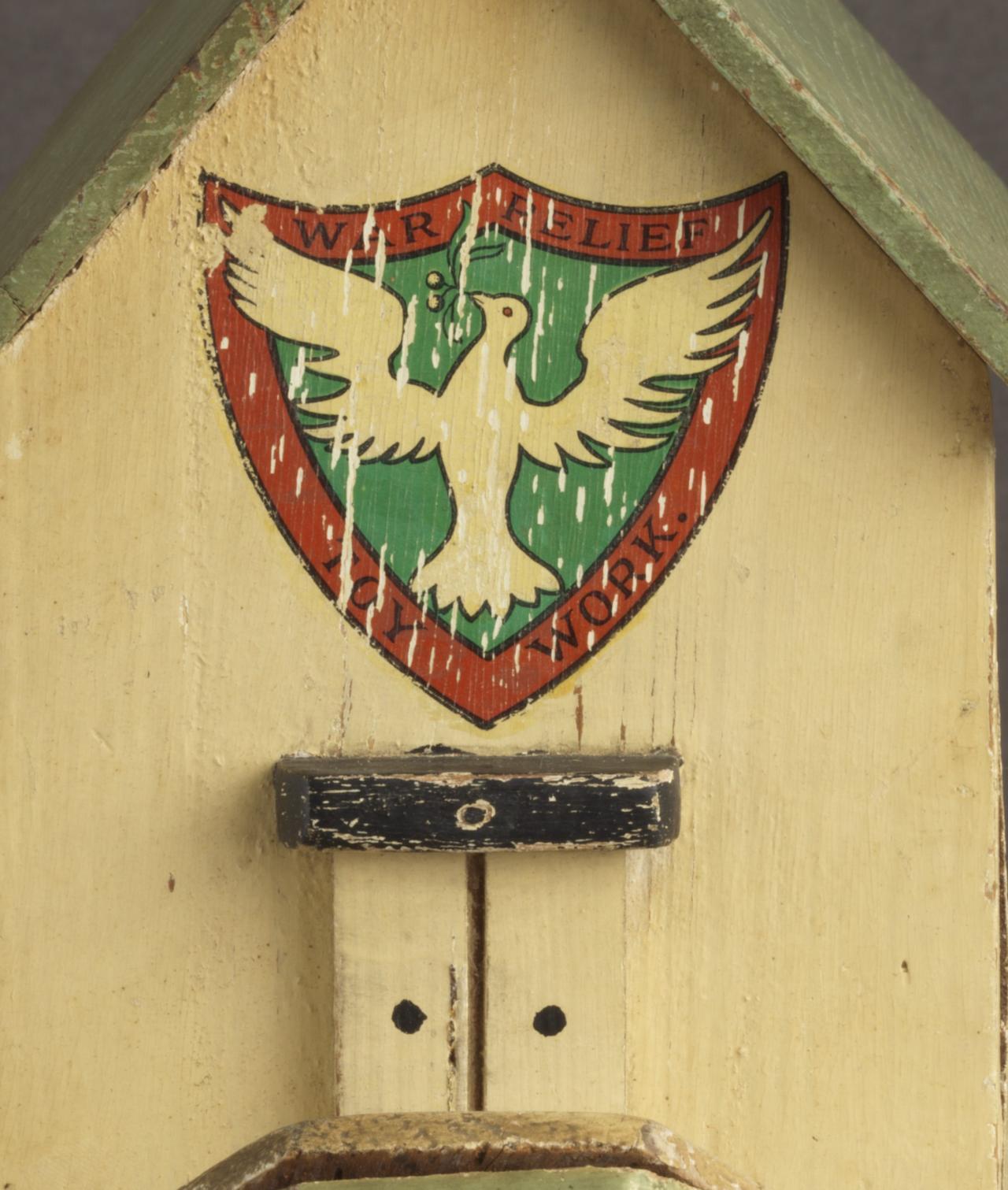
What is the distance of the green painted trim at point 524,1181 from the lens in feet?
3.59

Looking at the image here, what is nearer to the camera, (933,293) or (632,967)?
(933,293)

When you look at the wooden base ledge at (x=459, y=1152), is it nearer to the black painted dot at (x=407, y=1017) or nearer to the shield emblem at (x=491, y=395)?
the black painted dot at (x=407, y=1017)

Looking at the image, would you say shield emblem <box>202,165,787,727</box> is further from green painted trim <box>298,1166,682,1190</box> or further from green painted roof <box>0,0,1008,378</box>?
green painted trim <box>298,1166,682,1190</box>

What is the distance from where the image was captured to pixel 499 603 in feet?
4.19

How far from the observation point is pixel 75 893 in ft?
4.28

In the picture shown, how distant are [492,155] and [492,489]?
19 cm

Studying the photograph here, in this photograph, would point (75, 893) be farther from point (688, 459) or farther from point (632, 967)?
point (688, 459)

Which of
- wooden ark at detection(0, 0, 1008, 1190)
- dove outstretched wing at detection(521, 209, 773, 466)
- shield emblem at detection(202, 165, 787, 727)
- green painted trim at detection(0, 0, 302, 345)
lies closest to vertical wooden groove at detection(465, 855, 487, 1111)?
wooden ark at detection(0, 0, 1008, 1190)

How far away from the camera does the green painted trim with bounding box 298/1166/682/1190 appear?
1.09 metres

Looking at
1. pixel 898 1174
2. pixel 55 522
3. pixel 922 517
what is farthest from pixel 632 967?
pixel 55 522

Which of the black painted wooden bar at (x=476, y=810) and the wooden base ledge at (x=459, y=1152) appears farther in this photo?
the black painted wooden bar at (x=476, y=810)

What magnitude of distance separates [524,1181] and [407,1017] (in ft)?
0.70

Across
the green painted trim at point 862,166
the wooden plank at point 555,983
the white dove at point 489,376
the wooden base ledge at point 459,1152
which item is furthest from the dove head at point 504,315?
the wooden base ledge at point 459,1152

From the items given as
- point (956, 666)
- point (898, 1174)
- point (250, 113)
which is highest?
point (250, 113)
